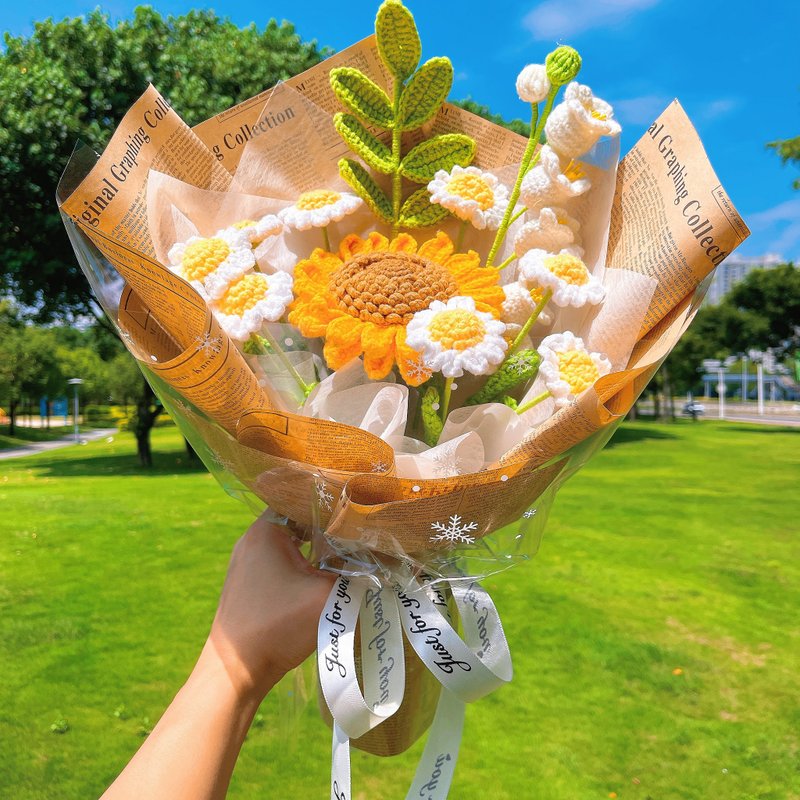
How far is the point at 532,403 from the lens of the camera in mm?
1252

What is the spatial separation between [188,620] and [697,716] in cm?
334

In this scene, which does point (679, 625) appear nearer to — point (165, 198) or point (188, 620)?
point (188, 620)

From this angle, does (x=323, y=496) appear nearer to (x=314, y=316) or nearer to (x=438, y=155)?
(x=314, y=316)

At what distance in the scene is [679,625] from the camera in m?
5.00

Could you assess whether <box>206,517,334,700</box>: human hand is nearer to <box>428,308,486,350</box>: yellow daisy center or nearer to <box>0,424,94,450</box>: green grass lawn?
<box>428,308,486,350</box>: yellow daisy center

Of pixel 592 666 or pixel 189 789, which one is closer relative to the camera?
pixel 189 789

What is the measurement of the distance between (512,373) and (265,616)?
25.7 inches

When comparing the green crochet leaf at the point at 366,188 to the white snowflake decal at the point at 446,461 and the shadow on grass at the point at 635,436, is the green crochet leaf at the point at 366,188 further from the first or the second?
the shadow on grass at the point at 635,436

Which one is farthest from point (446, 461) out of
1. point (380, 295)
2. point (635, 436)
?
point (635, 436)

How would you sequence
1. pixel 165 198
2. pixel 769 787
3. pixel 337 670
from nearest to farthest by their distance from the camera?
pixel 337 670, pixel 165 198, pixel 769 787

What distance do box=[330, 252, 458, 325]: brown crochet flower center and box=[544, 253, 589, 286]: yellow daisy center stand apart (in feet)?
0.59

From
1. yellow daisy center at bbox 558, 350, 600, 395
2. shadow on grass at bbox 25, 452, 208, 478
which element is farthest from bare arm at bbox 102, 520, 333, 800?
shadow on grass at bbox 25, 452, 208, 478

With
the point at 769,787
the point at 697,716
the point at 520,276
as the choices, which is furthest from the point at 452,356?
the point at 697,716

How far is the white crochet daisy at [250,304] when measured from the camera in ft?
3.99
